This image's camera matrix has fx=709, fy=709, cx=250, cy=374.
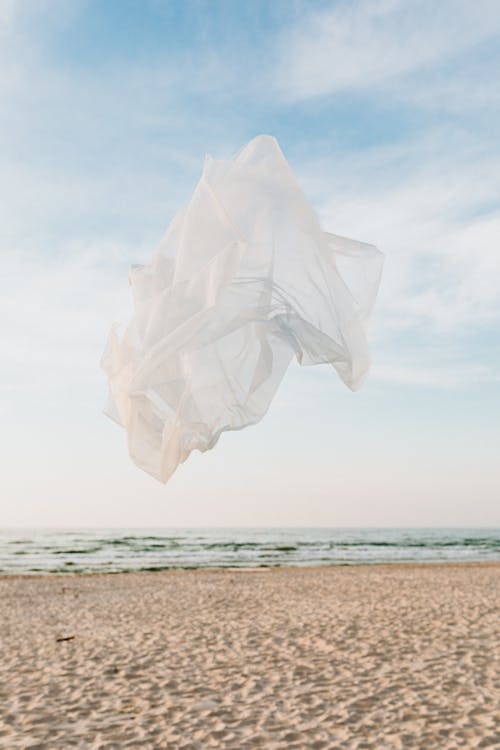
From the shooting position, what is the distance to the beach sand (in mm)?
5293

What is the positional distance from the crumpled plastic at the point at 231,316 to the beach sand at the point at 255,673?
320 centimetres

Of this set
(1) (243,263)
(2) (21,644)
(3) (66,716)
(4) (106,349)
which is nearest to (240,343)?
(1) (243,263)

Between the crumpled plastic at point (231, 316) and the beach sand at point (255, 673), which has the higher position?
the crumpled plastic at point (231, 316)

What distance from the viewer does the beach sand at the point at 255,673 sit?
17.4 feet

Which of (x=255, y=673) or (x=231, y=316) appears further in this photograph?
(x=255, y=673)

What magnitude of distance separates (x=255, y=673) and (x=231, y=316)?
551 cm

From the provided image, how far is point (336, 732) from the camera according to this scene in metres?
5.29

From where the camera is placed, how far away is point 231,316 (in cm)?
274

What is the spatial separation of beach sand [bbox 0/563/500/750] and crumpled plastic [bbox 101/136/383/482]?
3.20 m

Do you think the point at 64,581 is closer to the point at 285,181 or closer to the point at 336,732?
the point at 336,732

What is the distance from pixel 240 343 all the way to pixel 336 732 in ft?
12.2

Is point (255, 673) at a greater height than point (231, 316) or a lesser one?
lesser

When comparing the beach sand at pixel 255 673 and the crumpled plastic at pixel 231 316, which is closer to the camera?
the crumpled plastic at pixel 231 316

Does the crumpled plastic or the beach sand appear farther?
the beach sand
